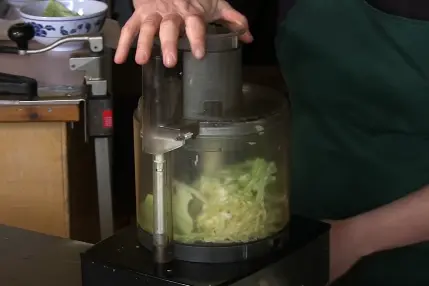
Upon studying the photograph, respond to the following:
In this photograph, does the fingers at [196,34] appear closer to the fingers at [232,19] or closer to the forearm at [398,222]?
the fingers at [232,19]

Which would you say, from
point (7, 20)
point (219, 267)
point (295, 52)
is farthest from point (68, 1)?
point (219, 267)

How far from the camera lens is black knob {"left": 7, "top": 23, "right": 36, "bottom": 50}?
48.6 inches

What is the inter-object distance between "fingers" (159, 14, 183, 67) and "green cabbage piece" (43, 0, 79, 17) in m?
0.65

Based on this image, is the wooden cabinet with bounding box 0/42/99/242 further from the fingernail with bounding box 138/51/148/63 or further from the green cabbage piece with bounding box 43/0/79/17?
the fingernail with bounding box 138/51/148/63

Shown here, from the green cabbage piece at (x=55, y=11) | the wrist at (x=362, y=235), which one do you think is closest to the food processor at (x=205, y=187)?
the wrist at (x=362, y=235)

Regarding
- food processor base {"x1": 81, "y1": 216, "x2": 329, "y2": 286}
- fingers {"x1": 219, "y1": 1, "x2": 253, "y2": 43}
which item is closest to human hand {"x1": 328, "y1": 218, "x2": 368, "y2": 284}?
food processor base {"x1": 81, "y1": 216, "x2": 329, "y2": 286}

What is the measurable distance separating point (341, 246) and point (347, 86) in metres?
0.29

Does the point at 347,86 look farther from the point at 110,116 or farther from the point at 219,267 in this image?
the point at 219,267

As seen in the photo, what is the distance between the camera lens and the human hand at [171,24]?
72 cm

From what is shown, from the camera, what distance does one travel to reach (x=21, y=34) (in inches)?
48.7

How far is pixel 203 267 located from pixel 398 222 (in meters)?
0.39

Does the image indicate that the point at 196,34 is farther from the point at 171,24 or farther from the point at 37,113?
the point at 37,113

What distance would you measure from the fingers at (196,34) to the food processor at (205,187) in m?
0.01

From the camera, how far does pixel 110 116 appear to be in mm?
1218
